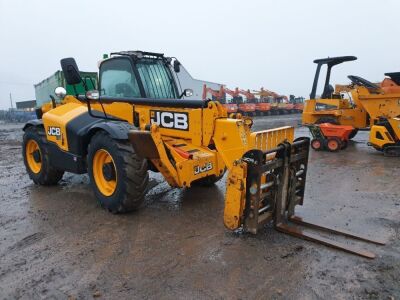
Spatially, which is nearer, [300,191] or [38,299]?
[38,299]

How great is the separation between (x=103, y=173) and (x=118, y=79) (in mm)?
1474

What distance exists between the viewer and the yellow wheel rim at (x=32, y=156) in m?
6.39

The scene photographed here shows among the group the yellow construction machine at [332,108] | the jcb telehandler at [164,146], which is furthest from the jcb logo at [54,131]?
the yellow construction machine at [332,108]

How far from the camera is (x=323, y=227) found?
13.3 feet

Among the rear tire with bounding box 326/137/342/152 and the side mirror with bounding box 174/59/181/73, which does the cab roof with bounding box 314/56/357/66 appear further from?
the side mirror with bounding box 174/59/181/73

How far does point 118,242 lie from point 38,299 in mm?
1121

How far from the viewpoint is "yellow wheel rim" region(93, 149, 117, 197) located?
4.80 meters

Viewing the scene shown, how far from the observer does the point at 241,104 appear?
31312 mm

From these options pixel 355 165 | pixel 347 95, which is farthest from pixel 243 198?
pixel 347 95

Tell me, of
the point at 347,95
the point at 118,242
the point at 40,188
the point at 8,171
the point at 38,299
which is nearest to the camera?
the point at 38,299

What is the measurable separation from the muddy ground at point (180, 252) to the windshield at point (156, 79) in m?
1.58

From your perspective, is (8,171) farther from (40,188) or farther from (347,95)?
(347,95)

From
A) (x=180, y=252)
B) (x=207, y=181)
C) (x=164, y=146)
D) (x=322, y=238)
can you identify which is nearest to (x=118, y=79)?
(x=164, y=146)

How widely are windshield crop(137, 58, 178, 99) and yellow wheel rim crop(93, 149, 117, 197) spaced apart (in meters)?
1.06
